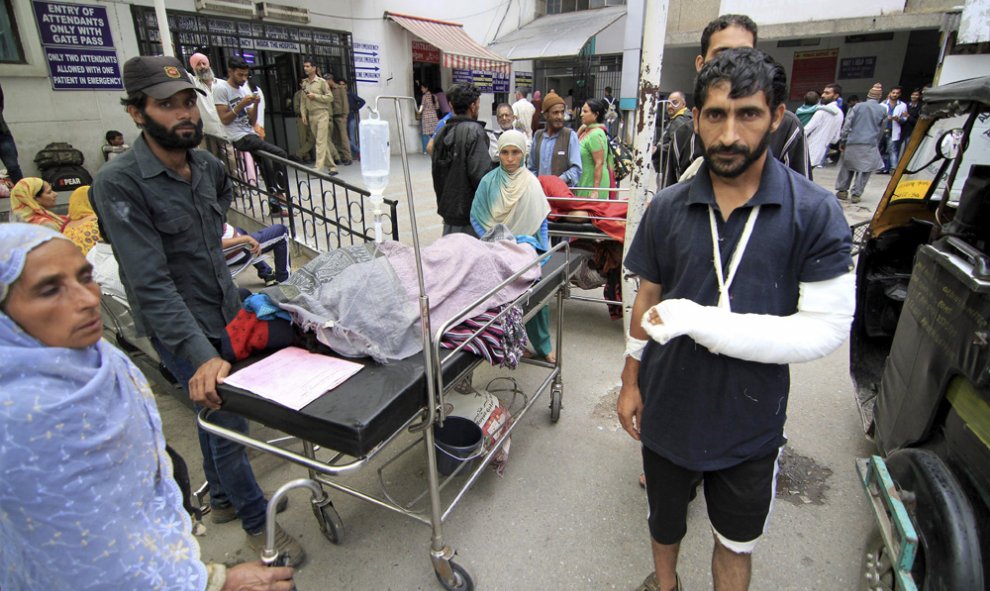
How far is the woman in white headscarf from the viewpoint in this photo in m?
3.57

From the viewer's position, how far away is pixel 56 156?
7.38m

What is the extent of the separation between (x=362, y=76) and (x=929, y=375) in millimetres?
11488

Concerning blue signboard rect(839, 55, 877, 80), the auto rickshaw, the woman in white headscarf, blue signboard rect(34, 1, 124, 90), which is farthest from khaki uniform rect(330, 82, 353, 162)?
blue signboard rect(839, 55, 877, 80)

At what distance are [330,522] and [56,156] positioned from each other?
8013mm

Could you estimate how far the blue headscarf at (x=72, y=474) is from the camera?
2.91 ft

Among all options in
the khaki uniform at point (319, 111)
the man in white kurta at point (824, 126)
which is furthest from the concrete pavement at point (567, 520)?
the man in white kurta at point (824, 126)

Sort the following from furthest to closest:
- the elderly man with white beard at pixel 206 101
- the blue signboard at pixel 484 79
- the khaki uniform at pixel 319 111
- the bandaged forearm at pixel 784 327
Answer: the blue signboard at pixel 484 79
the khaki uniform at pixel 319 111
the elderly man with white beard at pixel 206 101
the bandaged forearm at pixel 784 327

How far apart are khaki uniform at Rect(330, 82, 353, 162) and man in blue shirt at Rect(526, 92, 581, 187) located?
20.6 ft

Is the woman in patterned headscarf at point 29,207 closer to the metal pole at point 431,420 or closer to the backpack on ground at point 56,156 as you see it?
the metal pole at point 431,420

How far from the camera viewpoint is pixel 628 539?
2.35 metres

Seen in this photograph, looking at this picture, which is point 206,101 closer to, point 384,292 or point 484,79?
point 384,292

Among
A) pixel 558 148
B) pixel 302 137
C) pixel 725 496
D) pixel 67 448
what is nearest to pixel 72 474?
pixel 67 448

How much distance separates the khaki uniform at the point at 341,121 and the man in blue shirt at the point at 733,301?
983 centimetres

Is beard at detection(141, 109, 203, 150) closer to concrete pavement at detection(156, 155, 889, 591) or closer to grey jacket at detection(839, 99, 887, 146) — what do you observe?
concrete pavement at detection(156, 155, 889, 591)
